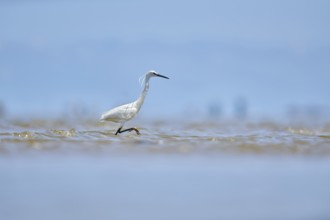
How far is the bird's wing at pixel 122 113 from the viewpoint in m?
23.5

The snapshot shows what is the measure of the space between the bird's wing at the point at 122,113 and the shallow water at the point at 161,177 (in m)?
0.73

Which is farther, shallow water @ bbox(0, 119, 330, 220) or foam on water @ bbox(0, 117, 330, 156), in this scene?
foam on water @ bbox(0, 117, 330, 156)

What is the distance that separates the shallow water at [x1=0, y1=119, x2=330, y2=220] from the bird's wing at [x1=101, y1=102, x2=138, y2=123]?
731mm

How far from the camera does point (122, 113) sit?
2347cm

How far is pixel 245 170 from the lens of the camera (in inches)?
695

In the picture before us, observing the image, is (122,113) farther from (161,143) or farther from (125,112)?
(161,143)

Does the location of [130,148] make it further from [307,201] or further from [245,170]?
[307,201]

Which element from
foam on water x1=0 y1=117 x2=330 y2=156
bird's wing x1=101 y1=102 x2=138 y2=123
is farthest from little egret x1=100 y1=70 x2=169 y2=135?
foam on water x1=0 y1=117 x2=330 y2=156

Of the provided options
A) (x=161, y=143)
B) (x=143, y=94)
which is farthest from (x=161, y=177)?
(x=143, y=94)

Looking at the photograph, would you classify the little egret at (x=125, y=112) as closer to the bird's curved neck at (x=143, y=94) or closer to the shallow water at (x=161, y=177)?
the bird's curved neck at (x=143, y=94)

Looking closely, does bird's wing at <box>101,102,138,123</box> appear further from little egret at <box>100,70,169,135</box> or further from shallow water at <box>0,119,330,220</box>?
shallow water at <box>0,119,330,220</box>

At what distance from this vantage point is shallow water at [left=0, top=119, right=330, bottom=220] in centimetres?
1273

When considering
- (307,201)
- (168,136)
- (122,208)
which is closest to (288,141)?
(168,136)

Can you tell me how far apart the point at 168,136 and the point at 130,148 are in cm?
474
